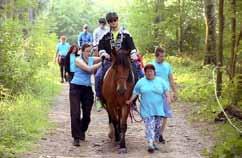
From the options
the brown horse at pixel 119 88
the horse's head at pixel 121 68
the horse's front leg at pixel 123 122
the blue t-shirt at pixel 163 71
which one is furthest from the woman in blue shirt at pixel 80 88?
the blue t-shirt at pixel 163 71

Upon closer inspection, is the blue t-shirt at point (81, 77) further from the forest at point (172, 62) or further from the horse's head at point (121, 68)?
the forest at point (172, 62)

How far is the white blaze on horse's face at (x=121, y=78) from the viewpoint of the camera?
1065cm

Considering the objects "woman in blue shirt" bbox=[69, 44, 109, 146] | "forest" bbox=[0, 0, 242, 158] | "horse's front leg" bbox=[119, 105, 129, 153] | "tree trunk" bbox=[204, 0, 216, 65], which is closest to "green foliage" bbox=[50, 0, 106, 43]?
"forest" bbox=[0, 0, 242, 158]

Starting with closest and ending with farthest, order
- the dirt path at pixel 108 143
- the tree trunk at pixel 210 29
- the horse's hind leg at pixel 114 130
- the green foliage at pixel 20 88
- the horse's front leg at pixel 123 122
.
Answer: the dirt path at pixel 108 143 < the horse's front leg at pixel 123 122 < the horse's hind leg at pixel 114 130 < the green foliage at pixel 20 88 < the tree trunk at pixel 210 29

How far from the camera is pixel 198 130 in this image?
13.2 meters

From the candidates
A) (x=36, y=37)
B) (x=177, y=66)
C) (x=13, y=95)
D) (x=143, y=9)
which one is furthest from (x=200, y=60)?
(x=13, y=95)

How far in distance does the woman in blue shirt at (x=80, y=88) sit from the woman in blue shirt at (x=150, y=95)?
122 cm

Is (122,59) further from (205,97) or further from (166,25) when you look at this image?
(166,25)

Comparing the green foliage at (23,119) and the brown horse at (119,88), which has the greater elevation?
the brown horse at (119,88)

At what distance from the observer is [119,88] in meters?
10.7

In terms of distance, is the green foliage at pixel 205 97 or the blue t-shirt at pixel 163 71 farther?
the blue t-shirt at pixel 163 71

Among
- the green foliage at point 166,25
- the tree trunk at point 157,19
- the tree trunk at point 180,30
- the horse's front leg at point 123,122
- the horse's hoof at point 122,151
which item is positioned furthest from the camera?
the tree trunk at point 157,19

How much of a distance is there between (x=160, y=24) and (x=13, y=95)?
14738 millimetres

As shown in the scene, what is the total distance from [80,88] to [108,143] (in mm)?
1281
